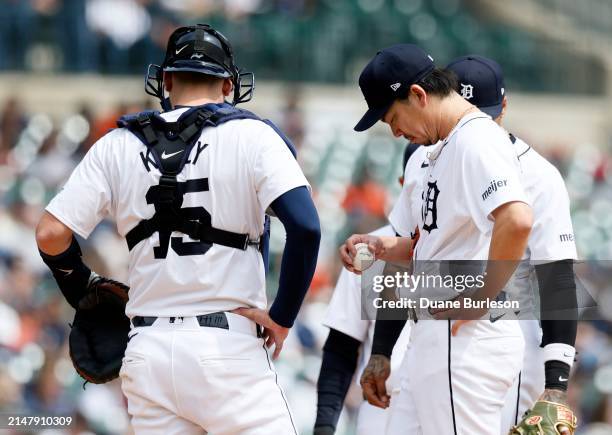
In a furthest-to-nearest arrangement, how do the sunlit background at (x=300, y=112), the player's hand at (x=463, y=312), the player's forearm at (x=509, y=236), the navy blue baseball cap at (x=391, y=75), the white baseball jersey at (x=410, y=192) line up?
the sunlit background at (x=300, y=112) < the white baseball jersey at (x=410, y=192) < the navy blue baseball cap at (x=391, y=75) < the player's hand at (x=463, y=312) < the player's forearm at (x=509, y=236)

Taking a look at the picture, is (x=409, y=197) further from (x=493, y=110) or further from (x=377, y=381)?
(x=377, y=381)

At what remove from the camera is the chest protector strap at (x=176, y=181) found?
4.04 m

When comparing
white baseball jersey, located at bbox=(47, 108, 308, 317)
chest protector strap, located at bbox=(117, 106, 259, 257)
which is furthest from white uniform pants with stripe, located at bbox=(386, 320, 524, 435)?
chest protector strap, located at bbox=(117, 106, 259, 257)

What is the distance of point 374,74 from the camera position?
4.27 meters

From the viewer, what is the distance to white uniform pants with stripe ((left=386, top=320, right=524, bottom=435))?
4.11 metres

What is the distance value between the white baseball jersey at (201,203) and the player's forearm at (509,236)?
66 centimetres

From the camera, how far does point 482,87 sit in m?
4.89

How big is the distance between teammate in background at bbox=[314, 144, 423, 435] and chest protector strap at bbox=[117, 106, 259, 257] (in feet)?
4.47

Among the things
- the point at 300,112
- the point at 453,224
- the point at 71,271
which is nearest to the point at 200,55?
the point at 71,271

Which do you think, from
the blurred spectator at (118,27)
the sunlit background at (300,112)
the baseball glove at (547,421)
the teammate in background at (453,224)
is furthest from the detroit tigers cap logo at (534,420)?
the blurred spectator at (118,27)

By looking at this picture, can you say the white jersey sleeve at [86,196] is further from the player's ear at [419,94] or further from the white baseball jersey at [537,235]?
the white baseball jersey at [537,235]

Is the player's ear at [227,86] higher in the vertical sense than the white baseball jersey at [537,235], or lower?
higher

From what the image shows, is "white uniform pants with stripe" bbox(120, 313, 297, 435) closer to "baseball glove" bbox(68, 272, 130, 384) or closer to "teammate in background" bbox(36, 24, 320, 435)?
"teammate in background" bbox(36, 24, 320, 435)

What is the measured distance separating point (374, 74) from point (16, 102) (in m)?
9.85
